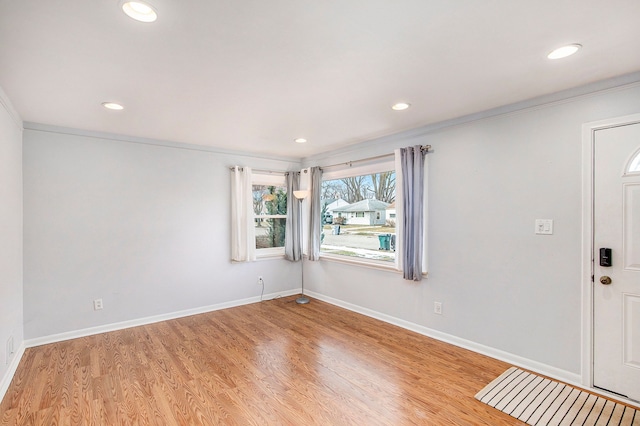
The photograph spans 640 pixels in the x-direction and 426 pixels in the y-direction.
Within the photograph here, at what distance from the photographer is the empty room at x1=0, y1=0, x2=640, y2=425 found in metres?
1.87

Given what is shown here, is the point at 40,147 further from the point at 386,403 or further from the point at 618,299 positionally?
the point at 618,299

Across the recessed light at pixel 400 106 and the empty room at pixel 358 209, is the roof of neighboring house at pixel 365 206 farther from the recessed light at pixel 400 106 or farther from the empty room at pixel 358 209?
the recessed light at pixel 400 106

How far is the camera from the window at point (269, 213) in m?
5.21

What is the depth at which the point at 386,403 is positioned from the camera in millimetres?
2365

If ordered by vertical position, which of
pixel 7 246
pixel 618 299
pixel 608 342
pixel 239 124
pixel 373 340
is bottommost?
pixel 373 340

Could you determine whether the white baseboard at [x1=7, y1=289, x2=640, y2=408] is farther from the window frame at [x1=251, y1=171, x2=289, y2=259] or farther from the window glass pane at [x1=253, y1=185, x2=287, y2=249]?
→ the window glass pane at [x1=253, y1=185, x2=287, y2=249]

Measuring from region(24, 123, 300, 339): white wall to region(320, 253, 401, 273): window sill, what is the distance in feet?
4.35

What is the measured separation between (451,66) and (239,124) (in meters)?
2.22

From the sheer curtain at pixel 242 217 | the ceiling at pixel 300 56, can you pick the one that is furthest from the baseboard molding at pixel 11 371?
the sheer curtain at pixel 242 217

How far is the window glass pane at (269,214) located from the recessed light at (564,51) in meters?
4.04

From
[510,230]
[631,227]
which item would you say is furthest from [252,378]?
[631,227]

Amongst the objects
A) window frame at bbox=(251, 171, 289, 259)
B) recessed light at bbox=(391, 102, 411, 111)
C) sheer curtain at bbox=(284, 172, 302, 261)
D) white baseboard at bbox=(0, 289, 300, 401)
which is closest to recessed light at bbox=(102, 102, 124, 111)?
window frame at bbox=(251, 171, 289, 259)

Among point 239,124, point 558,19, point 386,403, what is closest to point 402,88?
point 558,19

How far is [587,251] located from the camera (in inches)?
100
